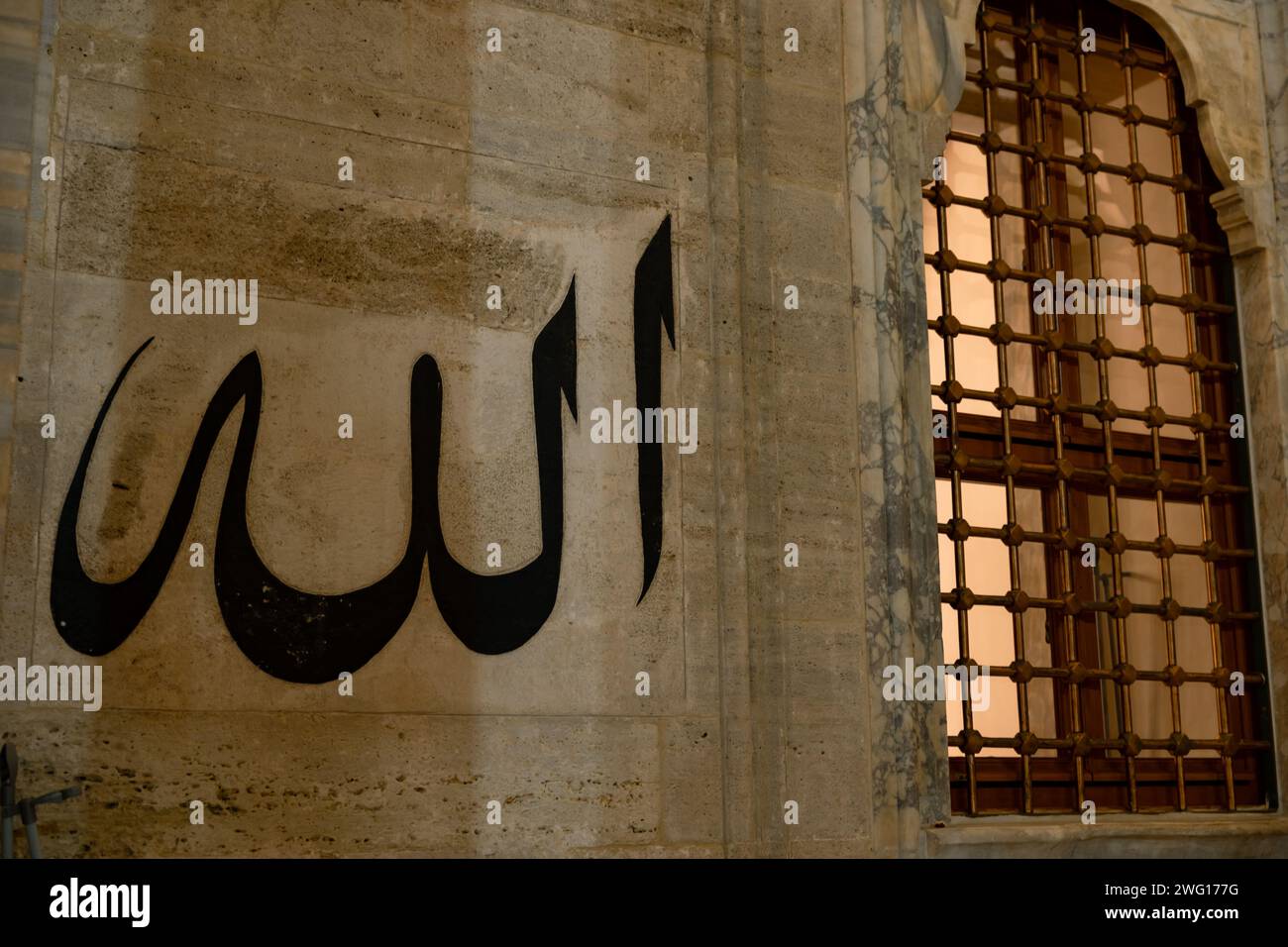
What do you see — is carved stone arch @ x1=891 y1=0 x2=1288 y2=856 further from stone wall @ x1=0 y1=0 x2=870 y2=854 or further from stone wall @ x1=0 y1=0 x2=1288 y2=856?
stone wall @ x1=0 y1=0 x2=870 y2=854

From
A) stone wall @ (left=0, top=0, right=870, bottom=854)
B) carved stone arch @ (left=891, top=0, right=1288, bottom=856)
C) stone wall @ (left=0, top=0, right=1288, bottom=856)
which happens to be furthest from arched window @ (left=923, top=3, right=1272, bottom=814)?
stone wall @ (left=0, top=0, right=870, bottom=854)

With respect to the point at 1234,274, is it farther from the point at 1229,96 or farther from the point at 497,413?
the point at 497,413

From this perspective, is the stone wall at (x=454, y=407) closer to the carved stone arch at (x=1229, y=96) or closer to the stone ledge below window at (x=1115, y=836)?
the stone ledge below window at (x=1115, y=836)

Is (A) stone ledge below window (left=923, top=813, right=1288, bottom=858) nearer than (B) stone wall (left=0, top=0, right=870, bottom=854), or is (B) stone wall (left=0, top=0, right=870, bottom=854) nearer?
(B) stone wall (left=0, top=0, right=870, bottom=854)

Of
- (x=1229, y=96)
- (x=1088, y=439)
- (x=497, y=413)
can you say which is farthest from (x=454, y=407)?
(x=1229, y=96)

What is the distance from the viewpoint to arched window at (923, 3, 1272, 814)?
4.20m

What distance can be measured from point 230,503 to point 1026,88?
282 cm

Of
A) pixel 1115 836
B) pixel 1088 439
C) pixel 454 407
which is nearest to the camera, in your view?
pixel 454 407

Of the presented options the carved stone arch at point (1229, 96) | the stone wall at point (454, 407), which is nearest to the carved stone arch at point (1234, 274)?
the carved stone arch at point (1229, 96)

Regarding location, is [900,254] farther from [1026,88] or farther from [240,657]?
[240,657]

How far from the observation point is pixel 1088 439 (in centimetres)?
448

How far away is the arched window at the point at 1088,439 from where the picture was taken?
4.20 m

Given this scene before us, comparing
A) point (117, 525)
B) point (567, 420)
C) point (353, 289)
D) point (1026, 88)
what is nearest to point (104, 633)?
point (117, 525)

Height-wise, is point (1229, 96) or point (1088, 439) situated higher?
point (1229, 96)
